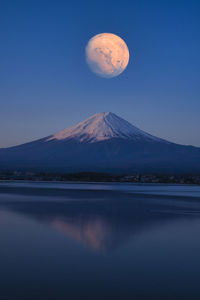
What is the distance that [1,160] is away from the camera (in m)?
110

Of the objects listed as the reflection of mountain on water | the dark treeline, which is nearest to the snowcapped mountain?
the dark treeline

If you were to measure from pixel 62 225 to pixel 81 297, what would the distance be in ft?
16.8

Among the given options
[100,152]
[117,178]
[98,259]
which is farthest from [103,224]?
[100,152]

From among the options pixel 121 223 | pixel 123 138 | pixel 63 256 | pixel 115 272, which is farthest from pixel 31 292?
pixel 123 138

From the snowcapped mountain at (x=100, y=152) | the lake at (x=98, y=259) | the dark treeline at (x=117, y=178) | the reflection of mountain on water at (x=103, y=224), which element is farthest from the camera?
the snowcapped mountain at (x=100, y=152)

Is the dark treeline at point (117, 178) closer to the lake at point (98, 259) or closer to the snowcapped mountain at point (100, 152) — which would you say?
the snowcapped mountain at point (100, 152)

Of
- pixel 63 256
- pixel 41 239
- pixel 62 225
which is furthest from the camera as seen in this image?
pixel 62 225

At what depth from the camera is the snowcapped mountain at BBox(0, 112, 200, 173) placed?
100250 mm

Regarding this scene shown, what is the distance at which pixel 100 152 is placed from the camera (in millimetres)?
116000

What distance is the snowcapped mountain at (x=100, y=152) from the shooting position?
10025 cm

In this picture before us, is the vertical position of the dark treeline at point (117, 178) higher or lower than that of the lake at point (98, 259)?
higher

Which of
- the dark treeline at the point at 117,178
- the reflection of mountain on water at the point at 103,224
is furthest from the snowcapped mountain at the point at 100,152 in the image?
the reflection of mountain on water at the point at 103,224

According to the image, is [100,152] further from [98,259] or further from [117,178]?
[98,259]

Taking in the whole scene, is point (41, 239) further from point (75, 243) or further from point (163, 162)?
point (163, 162)
